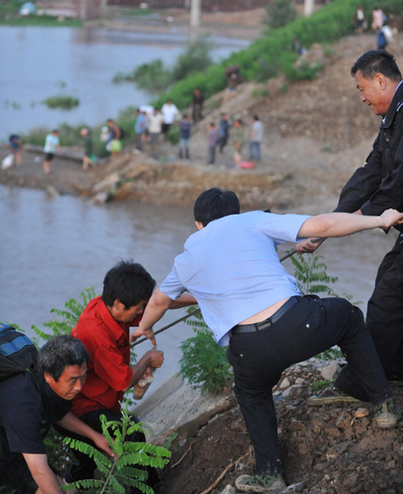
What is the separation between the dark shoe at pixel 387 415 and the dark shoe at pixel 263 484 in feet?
2.07

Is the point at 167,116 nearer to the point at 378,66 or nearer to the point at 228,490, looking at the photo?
the point at 378,66

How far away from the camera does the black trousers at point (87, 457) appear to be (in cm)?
379

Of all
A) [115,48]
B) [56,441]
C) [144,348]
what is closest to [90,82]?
[115,48]

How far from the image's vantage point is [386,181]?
3.64 m

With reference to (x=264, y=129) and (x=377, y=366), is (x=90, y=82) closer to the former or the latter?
(x=264, y=129)

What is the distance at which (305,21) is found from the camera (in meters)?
25.2

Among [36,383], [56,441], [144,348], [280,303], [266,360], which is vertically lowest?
[144,348]

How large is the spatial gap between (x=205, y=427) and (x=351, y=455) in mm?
1303

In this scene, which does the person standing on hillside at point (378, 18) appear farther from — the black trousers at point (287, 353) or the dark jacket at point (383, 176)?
the black trousers at point (287, 353)

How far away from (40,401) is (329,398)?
1719 millimetres

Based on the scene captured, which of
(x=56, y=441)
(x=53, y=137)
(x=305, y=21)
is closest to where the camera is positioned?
(x=56, y=441)

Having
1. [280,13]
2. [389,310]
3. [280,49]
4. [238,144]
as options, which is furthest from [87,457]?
[280,13]

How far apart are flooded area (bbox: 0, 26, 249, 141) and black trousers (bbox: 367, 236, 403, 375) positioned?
22.7 meters

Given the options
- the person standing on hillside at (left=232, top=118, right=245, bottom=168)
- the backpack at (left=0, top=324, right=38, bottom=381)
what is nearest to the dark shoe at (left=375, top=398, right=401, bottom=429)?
the backpack at (left=0, top=324, right=38, bottom=381)
